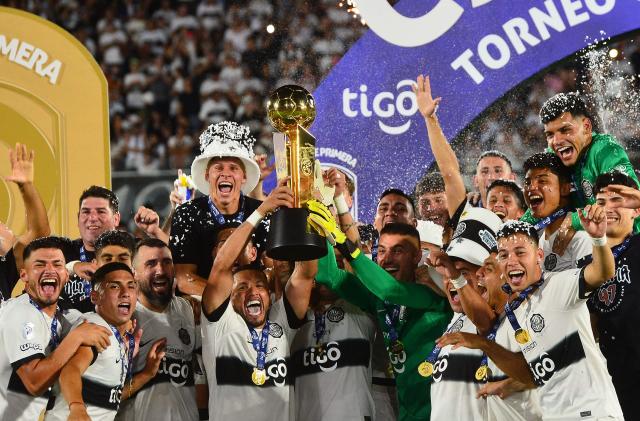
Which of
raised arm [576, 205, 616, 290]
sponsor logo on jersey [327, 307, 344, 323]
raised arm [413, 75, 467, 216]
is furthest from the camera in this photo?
raised arm [413, 75, 467, 216]

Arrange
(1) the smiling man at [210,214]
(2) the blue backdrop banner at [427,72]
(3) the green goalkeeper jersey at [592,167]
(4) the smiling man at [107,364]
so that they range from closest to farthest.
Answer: (4) the smiling man at [107,364]
(3) the green goalkeeper jersey at [592,167]
(1) the smiling man at [210,214]
(2) the blue backdrop banner at [427,72]

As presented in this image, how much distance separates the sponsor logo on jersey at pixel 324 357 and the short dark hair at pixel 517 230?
3.18 feet

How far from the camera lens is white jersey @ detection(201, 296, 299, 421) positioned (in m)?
Answer: 4.94

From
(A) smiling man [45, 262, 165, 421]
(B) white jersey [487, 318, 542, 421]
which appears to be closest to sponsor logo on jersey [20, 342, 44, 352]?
(A) smiling man [45, 262, 165, 421]

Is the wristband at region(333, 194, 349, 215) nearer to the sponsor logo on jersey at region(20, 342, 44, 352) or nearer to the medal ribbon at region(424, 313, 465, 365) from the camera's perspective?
the medal ribbon at region(424, 313, 465, 365)

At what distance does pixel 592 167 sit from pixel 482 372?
4.33 ft

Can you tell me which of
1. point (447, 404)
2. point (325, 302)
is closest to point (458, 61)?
point (325, 302)

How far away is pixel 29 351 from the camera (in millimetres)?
4918

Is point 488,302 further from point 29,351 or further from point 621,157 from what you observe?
point 29,351

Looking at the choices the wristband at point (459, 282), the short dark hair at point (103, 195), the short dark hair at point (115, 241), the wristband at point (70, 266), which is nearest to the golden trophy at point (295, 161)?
the wristband at point (459, 282)

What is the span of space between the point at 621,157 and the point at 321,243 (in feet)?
5.82

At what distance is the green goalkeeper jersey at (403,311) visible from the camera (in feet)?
16.1

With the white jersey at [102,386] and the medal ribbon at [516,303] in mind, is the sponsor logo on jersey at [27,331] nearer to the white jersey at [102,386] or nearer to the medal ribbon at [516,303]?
the white jersey at [102,386]

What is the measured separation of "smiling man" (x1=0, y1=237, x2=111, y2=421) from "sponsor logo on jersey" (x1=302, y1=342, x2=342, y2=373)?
3.10 ft
